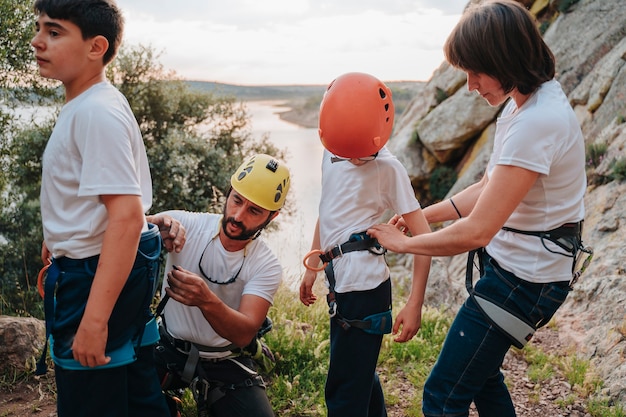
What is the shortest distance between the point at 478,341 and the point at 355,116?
1203mm

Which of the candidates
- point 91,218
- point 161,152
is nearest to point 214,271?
point 91,218

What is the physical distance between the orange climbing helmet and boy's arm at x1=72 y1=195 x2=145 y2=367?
1038mm

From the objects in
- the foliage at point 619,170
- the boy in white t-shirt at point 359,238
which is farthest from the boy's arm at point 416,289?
the foliage at point 619,170

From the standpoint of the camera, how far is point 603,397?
434 cm

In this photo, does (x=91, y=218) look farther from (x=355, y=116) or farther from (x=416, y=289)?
(x=416, y=289)

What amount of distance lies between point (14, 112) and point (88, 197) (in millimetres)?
6609

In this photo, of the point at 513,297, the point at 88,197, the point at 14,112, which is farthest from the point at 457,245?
the point at 14,112

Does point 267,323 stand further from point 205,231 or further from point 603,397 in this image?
point 603,397

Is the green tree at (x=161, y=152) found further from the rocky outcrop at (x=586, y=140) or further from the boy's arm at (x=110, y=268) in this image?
the boy's arm at (x=110, y=268)

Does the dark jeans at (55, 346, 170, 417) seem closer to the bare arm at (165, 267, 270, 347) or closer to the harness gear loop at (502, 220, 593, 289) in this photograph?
the bare arm at (165, 267, 270, 347)

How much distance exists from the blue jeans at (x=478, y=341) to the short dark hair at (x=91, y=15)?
2.00 metres

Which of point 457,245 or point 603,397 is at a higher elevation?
point 457,245

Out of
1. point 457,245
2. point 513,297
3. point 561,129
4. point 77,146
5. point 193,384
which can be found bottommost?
point 193,384

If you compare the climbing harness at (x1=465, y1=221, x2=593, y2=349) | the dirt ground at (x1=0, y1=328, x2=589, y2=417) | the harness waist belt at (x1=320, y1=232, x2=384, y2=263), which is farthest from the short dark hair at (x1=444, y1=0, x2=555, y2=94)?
the dirt ground at (x1=0, y1=328, x2=589, y2=417)
